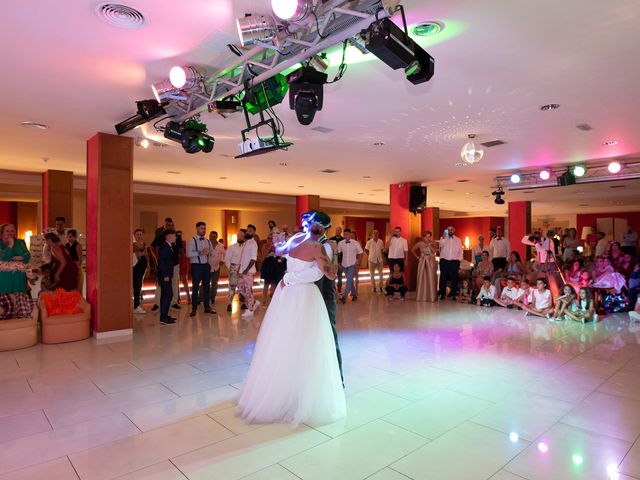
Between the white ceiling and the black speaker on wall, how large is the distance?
7.25 feet

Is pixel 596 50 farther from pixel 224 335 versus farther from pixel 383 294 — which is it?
pixel 383 294

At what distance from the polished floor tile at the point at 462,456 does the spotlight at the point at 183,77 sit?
337 cm

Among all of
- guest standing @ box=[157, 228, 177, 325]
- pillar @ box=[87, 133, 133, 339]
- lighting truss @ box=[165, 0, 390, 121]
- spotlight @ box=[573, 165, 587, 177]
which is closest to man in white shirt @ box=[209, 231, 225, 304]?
guest standing @ box=[157, 228, 177, 325]

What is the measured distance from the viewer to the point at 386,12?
238 cm

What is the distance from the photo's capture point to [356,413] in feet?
10.8

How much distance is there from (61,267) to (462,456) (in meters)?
5.84

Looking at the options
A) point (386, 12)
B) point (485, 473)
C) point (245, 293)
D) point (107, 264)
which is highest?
point (386, 12)

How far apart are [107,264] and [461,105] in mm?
4982

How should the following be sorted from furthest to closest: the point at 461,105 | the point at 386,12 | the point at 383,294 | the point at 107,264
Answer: the point at 383,294 < the point at 107,264 < the point at 461,105 < the point at 386,12

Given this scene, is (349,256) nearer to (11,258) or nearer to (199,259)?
(199,259)

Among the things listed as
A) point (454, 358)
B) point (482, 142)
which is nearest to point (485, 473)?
point (454, 358)

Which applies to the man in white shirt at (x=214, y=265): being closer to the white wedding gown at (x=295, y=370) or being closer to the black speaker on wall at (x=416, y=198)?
the black speaker on wall at (x=416, y=198)

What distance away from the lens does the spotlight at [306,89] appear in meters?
3.21

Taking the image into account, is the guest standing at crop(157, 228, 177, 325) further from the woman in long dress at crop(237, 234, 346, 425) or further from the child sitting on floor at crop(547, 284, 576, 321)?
the child sitting on floor at crop(547, 284, 576, 321)
